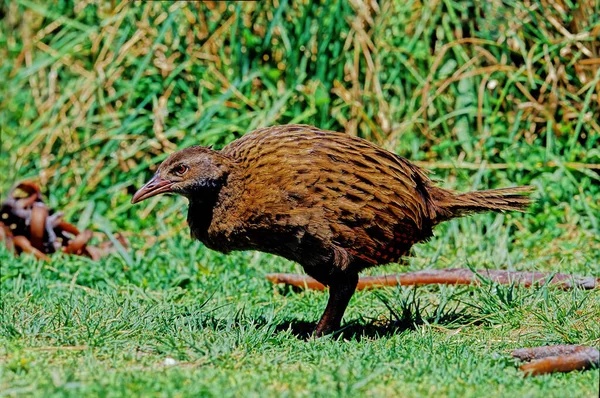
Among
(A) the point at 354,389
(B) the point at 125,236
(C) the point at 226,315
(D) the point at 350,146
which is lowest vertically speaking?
(B) the point at 125,236

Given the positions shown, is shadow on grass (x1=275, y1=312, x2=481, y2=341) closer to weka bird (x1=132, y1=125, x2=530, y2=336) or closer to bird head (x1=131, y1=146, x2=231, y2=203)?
weka bird (x1=132, y1=125, x2=530, y2=336)

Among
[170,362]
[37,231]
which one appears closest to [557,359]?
[170,362]

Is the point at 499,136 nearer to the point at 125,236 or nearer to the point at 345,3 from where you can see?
the point at 345,3

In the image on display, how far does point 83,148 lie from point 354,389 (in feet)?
14.7

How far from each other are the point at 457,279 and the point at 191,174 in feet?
5.51

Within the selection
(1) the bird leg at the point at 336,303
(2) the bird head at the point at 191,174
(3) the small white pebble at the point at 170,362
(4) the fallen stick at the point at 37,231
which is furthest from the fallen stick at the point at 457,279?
(3) the small white pebble at the point at 170,362

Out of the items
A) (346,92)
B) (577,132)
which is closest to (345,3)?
(346,92)

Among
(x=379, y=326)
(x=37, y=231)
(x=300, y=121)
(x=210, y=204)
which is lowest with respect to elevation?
(x=37, y=231)

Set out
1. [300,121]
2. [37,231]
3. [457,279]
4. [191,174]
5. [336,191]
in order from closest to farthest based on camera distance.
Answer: [336,191], [191,174], [457,279], [37,231], [300,121]

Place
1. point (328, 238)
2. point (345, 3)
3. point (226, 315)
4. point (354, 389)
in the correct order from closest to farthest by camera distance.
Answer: point (354, 389) < point (328, 238) < point (226, 315) < point (345, 3)

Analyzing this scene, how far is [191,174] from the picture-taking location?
4.30m

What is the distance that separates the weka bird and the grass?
1.22 feet

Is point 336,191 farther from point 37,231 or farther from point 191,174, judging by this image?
point 37,231

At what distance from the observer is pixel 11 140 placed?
25.4 feet
